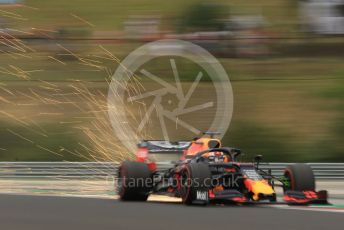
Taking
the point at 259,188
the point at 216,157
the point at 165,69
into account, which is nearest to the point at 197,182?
the point at 259,188

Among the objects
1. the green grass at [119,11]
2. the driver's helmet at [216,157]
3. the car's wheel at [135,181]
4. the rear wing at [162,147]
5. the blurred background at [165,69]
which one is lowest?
the car's wheel at [135,181]

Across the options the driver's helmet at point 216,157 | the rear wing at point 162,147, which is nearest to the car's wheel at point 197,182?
the driver's helmet at point 216,157

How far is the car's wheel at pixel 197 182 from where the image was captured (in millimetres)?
12172

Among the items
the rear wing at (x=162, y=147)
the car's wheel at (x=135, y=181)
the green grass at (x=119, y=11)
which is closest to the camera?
the car's wheel at (x=135, y=181)

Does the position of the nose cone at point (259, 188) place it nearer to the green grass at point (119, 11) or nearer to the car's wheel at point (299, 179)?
the car's wheel at point (299, 179)

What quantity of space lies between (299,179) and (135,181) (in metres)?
2.68

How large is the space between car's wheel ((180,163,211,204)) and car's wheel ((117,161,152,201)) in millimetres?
Answer: 1482

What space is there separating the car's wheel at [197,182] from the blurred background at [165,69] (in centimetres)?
999

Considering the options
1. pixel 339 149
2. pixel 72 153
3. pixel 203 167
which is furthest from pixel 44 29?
pixel 203 167

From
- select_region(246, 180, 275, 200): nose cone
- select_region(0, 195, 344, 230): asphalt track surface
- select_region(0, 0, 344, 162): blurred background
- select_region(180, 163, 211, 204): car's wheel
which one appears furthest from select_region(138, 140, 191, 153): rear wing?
select_region(0, 0, 344, 162): blurred background

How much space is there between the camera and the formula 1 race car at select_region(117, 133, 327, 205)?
40.7 ft

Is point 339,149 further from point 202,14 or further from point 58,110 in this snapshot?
point 202,14

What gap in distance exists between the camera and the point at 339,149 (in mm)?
23547

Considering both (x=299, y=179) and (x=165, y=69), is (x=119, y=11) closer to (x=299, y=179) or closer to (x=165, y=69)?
(x=165, y=69)
